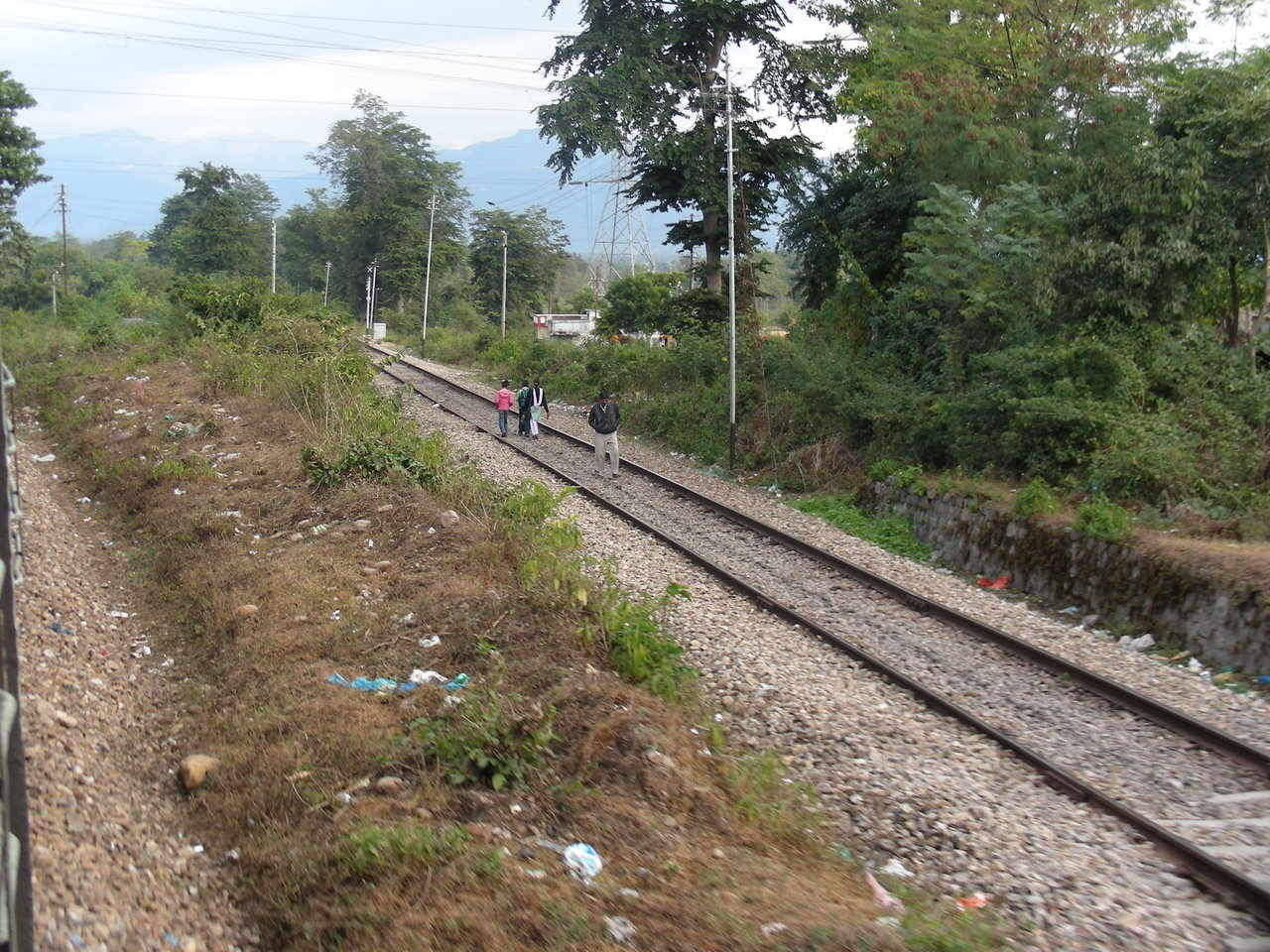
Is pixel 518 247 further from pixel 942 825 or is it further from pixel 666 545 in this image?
pixel 942 825

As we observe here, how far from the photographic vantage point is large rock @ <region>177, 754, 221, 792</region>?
21.7 feet

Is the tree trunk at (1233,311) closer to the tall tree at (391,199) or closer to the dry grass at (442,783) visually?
the dry grass at (442,783)

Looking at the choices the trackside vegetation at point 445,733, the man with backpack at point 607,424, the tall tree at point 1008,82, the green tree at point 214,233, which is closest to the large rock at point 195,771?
the trackside vegetation at point 445,733

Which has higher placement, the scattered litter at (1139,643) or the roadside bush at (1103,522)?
the roadside bush at (1103,522)

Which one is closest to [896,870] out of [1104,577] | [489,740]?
[489,740]

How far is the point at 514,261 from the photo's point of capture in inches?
2542

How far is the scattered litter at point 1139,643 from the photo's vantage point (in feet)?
35.6

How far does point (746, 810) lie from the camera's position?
20.8 feet

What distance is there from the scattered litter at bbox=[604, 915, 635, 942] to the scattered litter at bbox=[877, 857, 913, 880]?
2.08m

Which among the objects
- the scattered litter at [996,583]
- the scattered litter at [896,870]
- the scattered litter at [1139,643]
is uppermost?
the scattered litter at [896,870]

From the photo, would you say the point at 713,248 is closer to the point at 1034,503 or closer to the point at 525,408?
the point at 525,408

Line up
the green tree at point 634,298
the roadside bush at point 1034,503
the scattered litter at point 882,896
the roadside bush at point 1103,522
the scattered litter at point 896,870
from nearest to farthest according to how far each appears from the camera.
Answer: the scattered litter at point 882,896 < the scattered litter at point 896,870 < the roadside bush at point 1103,522 < the roadside bush at point 1034,503 < the green tree at point 634,298

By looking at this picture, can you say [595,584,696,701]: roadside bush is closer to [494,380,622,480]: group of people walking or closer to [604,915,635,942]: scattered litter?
[604,915,635,942]: scattered litter

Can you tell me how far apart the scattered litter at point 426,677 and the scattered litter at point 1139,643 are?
7250mm
